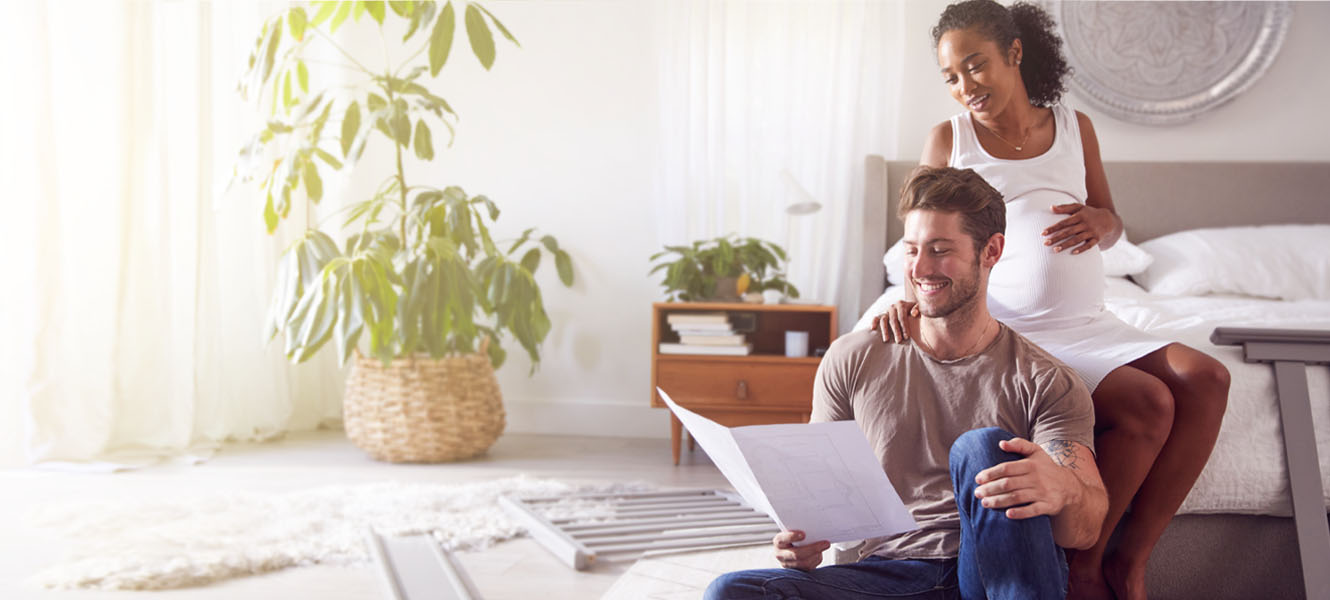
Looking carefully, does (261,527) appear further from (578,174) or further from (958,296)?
(578,174)

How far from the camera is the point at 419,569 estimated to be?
203cm

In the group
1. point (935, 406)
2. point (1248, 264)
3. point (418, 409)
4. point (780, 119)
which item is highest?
point (780, 119)

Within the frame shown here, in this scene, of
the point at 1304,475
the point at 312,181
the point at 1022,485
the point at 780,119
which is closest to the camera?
the point at 1022,485

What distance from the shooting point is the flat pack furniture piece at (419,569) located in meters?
1.88

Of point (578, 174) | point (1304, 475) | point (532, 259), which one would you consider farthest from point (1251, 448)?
point (578, 174)

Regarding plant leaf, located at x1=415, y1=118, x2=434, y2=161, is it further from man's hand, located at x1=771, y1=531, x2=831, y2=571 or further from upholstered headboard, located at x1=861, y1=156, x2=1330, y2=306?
man's hand, located at x1=771, y1=531, x2=831, y2=571

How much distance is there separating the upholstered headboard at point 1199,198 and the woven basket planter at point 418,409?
142 cm

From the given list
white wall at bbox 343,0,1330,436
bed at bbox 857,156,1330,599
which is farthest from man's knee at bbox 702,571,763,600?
white wall at bbox 343,0,1330,436

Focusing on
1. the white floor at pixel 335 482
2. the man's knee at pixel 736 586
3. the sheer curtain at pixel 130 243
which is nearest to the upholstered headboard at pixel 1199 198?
the white floor at pixel 335 482

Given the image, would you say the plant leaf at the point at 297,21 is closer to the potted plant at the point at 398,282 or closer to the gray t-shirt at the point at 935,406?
the potted plant at the point at 398,282

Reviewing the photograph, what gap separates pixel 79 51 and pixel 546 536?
2212mm

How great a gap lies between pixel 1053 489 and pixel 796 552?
309 mm

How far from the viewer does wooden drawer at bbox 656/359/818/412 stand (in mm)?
3271

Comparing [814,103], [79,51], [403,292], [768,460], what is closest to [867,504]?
[768,460]
